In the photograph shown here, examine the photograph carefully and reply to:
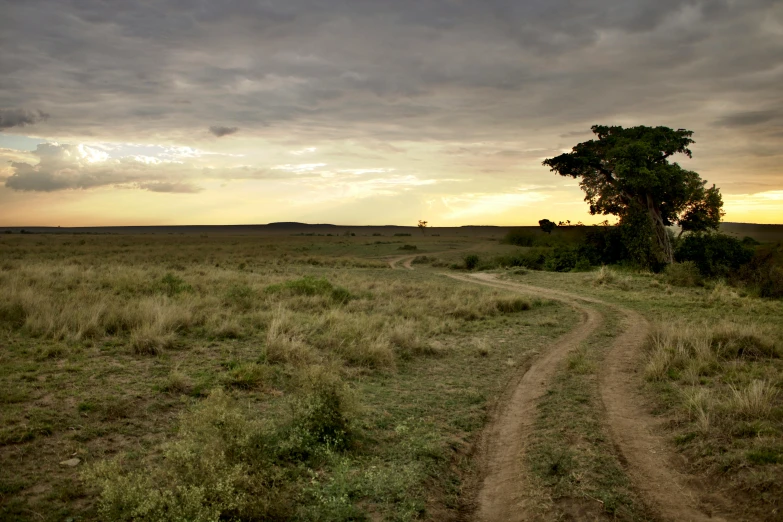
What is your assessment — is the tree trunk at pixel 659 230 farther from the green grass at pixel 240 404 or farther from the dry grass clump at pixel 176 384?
the dry grass clump at pixel 176 384

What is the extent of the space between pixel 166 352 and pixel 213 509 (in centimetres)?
639

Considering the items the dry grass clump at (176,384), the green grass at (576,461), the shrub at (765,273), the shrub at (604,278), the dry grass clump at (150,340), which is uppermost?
the shrub at (765,273)

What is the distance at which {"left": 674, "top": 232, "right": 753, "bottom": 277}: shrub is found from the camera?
30.7 m

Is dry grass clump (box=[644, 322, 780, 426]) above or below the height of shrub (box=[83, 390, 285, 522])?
above

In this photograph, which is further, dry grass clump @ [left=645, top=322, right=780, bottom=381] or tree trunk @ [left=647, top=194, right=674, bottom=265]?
tree trunk @ [left=647, top=194, right=674, bottom=265]

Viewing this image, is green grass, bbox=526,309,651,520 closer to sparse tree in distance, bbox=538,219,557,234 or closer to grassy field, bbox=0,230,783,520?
grassy field, bbox=0,230,783,520

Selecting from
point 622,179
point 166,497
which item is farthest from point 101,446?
point 622,179

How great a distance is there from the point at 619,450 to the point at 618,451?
42 millimetres

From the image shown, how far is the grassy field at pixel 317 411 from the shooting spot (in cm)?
487

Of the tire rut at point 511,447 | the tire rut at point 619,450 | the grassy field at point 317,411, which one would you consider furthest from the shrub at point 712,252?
the tire rut at point 511,447

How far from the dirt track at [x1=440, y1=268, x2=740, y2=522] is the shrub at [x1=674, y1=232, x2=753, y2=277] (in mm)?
24553

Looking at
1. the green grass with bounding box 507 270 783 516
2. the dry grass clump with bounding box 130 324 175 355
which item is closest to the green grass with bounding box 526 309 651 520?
Answer: the green grass with bounding box 507 270 783 516

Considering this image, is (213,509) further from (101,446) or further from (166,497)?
(101,446)

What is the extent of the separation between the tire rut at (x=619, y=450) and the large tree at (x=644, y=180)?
22902mm
